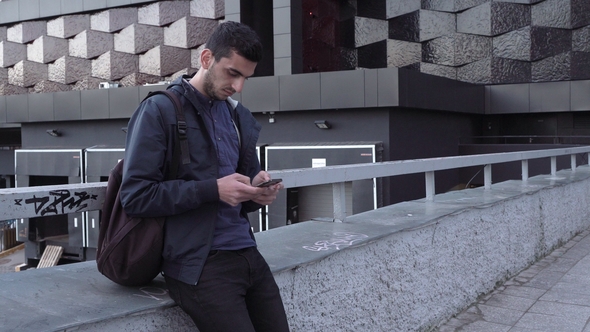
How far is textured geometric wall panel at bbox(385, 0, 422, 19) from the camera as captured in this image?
27328 mm

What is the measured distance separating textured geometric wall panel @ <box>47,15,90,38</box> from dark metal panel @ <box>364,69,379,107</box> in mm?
20183

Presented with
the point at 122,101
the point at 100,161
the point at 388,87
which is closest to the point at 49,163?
the point at 100,161

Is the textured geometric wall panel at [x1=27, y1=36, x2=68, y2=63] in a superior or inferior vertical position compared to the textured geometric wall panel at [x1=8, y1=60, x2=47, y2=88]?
superior

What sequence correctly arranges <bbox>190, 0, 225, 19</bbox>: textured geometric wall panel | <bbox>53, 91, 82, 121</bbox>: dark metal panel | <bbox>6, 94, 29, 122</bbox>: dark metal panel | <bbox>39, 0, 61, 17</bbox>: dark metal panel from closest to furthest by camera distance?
<bbox>53, 91, 82, 121</bbox>: dark metal panel, <bbox>6, 94, 29, 122</bbox>: dark metal panel, <bbox>190, 0, 225, 19</bbox>: textured geometric wall panel, <bbox>39, 0, 61, 17</bbox>: dark metal panel

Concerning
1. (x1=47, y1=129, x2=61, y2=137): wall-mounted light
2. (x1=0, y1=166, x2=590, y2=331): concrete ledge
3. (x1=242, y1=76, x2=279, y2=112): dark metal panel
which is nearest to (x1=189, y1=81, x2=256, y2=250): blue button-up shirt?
(x1=0, y1=166, x2=590, y2=331): concrete ledge

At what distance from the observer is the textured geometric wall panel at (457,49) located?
26.4 metres

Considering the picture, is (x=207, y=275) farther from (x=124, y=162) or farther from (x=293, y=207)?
(x=293, y=207)

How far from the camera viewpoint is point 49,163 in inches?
915

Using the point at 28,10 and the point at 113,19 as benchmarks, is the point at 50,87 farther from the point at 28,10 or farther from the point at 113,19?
the point at 113,19

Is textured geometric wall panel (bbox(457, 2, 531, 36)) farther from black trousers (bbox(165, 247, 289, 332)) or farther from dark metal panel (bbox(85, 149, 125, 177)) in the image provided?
black trousers (bbox(165, 247, 289, 332))

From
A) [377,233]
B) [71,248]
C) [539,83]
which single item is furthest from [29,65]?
[377,233]

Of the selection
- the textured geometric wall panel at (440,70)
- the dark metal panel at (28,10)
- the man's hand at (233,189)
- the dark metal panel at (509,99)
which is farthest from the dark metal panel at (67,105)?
the man's hand at (233,189)

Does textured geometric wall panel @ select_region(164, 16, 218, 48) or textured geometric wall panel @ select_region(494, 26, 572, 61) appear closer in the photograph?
textured geometric wall panel @ select_region(494, 26, 572, 61)

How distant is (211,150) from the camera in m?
2.35
